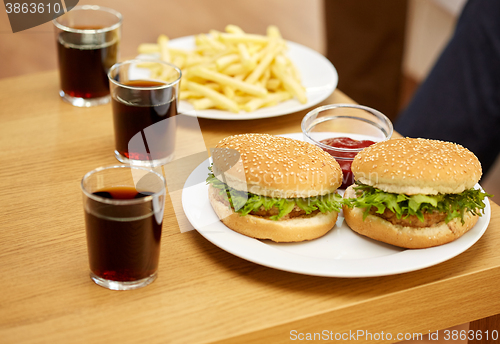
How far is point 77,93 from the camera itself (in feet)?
6.61

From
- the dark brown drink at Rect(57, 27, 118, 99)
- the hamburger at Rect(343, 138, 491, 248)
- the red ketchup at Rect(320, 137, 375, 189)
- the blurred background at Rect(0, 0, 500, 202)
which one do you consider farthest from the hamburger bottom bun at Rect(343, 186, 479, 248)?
the blurred background at Rect(0, 0, 500, 202)

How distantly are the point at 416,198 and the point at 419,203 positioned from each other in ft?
0.05

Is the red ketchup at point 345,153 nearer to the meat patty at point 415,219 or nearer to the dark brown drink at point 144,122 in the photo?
the meat patty at point 415,219

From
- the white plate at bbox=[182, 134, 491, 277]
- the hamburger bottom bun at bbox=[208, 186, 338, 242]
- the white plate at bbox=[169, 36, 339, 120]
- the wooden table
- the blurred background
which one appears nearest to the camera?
the wooden table

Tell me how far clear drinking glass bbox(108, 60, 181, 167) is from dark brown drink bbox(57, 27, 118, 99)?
238 millimetres

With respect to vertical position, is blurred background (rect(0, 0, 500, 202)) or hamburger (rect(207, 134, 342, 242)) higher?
hamburger (rect(207, 134, 342, 242))

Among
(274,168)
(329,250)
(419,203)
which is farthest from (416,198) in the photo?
(274,168)

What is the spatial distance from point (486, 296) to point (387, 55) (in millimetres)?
3651

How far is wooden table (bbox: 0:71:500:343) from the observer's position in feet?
3.42

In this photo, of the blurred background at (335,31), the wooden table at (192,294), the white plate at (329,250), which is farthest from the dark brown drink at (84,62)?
the blurred background at (335,31)

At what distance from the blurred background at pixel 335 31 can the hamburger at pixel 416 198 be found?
2.66 metres

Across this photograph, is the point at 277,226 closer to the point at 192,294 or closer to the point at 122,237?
the point at 192,294

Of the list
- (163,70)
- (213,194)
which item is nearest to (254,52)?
(163,70)

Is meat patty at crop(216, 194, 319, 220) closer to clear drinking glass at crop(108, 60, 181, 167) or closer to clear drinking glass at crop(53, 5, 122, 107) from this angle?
clear drinking glass at crop(108, 60, 181, 167)
